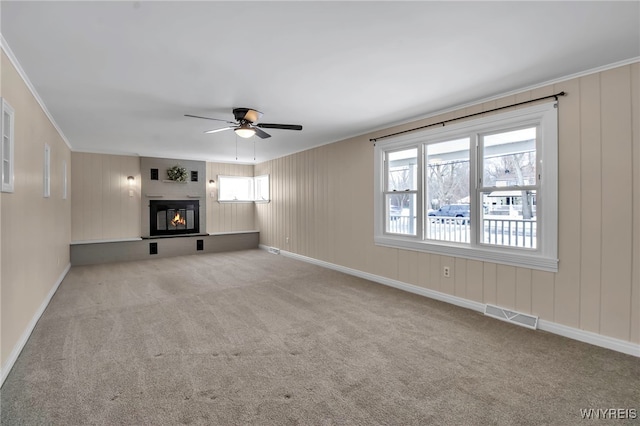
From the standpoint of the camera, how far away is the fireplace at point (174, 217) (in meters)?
8.10

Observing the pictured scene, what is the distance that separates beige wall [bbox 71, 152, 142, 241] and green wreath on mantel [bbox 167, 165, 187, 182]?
73cm

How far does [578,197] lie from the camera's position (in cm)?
310

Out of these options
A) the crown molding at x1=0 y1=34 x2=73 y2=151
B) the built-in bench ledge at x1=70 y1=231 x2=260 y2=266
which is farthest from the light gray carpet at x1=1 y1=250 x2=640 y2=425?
the built-in bench ledge at x1=70 y1=231 x2=260 y2=266

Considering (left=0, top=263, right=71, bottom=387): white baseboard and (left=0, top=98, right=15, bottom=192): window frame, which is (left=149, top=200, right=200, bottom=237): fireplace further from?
(left=0, top=98, right=15, bottom=192): window frame

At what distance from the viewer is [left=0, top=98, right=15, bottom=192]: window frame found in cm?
232

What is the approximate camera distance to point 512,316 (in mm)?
3525

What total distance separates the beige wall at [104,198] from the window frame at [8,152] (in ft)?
17.8

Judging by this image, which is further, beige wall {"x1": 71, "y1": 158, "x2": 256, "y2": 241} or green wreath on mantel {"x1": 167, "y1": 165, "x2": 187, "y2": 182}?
green wreath on mantel {"x1": 167, "y1": 165, "x2": 187, "y2": 182}

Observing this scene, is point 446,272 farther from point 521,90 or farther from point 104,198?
point 104,198

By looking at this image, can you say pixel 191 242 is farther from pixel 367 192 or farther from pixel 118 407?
pixel 118 407

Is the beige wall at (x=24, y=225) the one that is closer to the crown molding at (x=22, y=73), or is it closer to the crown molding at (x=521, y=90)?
the crown molding at (x=22, y=73)

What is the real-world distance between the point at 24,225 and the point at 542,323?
17.2ft

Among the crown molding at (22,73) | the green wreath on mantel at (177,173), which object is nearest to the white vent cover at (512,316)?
the crown molding at (22,73)

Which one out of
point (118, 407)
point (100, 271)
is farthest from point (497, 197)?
point (100, 271)
